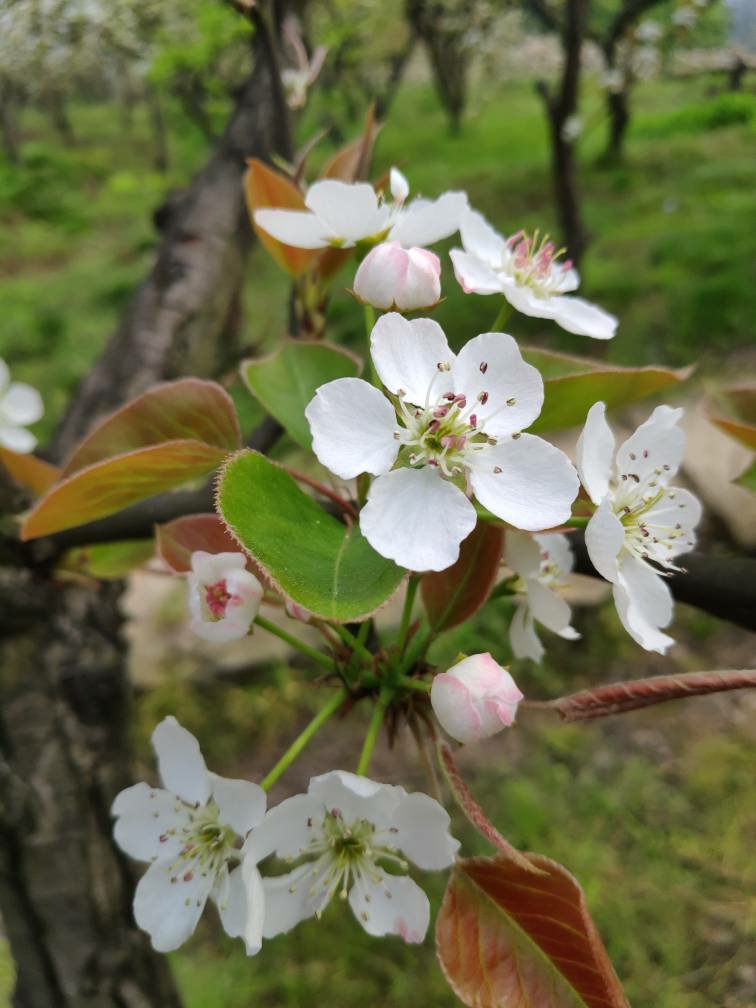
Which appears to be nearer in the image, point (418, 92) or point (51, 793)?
point (51, 793)

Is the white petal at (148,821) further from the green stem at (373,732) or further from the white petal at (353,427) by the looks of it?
Answer: the white petal at (353,427)

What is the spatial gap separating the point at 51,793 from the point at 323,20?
5.34m

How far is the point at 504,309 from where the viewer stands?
480mm

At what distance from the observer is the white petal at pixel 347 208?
45 cm

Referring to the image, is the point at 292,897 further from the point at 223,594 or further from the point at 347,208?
the point at 347,208

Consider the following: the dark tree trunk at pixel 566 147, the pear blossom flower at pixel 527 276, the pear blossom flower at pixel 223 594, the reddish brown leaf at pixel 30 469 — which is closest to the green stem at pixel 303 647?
the pear blossom flower at pixel 223 594

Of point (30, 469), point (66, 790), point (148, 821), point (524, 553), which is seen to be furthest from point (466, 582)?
point (66, 790)

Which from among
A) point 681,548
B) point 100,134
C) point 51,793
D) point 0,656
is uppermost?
point 681,548

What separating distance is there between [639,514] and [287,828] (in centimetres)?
26

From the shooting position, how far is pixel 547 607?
0.44 metres

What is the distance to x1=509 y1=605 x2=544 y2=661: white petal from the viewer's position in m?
0.48

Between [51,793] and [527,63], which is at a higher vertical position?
[51,793]

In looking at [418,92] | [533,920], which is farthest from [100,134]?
[533,920]

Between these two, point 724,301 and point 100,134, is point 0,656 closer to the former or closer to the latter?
point 724,301
